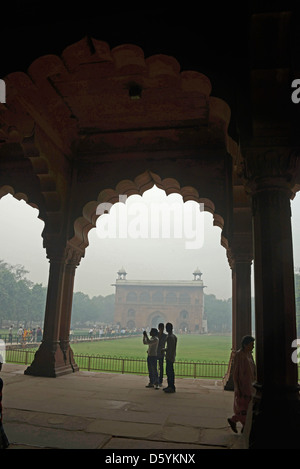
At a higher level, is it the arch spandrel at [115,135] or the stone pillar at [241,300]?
the arch spandrel at [115,135]

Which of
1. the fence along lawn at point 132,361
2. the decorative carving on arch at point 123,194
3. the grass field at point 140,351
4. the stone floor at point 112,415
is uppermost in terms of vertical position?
the decorative carving on arch at point 123,194

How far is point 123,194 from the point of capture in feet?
29.1

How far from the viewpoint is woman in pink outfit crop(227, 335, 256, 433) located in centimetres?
406

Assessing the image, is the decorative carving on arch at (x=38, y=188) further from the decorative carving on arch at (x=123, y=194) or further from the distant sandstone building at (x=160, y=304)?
the distant sandstone building at (x=160, y=304)

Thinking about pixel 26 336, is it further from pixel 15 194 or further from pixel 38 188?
pixel 38 188

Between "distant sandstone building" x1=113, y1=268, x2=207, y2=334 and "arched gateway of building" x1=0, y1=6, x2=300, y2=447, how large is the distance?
49.9m

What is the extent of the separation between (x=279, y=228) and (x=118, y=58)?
116 inches

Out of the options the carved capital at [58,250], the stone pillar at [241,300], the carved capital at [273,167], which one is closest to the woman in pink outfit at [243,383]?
the carved capital at [273,167]

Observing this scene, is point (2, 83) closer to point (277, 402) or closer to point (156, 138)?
point (156, 138)

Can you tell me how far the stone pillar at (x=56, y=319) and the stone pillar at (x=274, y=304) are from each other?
5.65 m

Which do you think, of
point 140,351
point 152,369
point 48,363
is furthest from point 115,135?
point 140,351

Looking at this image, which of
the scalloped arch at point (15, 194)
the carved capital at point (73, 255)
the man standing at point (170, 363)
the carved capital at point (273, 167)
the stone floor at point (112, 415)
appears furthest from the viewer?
the scalloped arch at point (15, 194)

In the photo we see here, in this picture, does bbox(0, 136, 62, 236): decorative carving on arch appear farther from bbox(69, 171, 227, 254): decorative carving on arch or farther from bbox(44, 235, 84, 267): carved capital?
bbox(69, 171, 227, 254): decorative carving on arch

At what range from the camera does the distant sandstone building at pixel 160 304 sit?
188 ft
